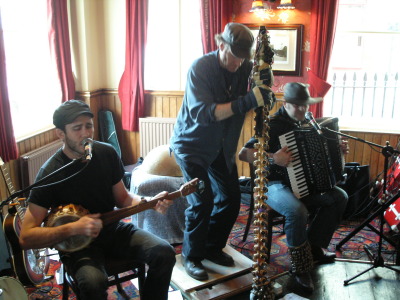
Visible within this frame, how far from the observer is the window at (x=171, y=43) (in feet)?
15.0

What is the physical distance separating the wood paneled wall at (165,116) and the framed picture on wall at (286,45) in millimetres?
587

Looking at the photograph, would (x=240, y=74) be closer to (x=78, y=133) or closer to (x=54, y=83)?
(x=78, y=133)

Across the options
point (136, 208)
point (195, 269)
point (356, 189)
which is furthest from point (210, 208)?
point (356, 189)

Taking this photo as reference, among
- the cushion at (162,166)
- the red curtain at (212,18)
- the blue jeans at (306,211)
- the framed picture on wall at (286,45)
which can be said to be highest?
the red curtain at (212,18)

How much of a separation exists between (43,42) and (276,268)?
2.93 meters

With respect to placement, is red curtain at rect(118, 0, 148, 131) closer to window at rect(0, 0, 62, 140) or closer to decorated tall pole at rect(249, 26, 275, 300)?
window at rect(0, 0, 62, 140)

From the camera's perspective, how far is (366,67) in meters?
4.36

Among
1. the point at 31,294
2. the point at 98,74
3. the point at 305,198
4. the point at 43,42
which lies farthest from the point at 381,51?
the point at 31,294

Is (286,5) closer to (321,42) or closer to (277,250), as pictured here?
(321,42)

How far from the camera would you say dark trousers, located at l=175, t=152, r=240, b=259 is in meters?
2.47

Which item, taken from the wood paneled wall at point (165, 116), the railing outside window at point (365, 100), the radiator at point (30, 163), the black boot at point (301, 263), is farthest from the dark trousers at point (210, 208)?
the railing outside window at point (365, 100)

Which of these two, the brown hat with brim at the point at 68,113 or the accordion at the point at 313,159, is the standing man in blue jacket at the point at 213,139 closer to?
the accordion at the point at 313,159

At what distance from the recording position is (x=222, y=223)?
2.67 metres

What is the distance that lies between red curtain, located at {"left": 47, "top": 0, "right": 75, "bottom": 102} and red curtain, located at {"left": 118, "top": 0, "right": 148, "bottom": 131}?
0.63m
